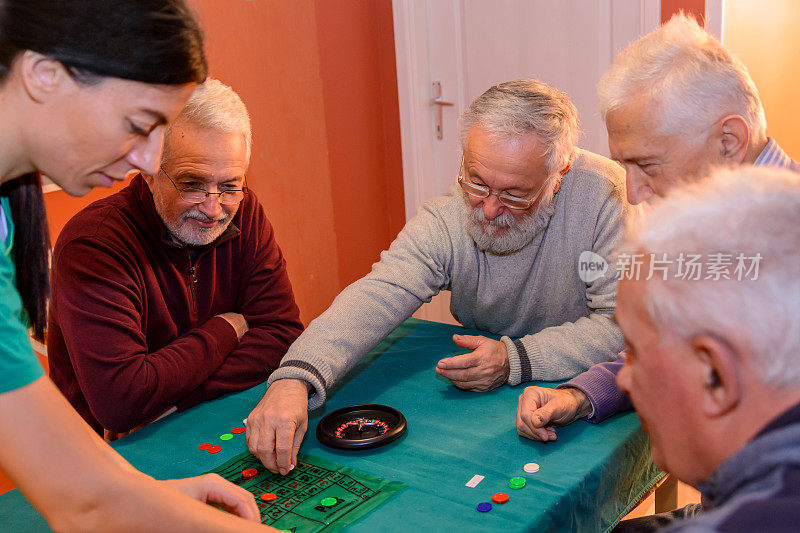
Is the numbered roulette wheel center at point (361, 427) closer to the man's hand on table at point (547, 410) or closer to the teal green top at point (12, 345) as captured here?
the man's hand on table at point (547, 410)

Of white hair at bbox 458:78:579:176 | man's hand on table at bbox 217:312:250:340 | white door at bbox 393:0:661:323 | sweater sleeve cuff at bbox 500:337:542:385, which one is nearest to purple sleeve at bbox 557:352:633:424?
sweater sleeve cuff at bbox 500:337:542:385

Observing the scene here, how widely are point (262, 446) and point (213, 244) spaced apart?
0.86 meters

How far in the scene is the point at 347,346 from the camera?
7.01ft

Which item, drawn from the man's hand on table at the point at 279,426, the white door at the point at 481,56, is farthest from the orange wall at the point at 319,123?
the man's hand on table at the point at 279,426

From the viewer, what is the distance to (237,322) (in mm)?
2316

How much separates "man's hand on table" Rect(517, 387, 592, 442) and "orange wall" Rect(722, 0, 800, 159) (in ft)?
7.88

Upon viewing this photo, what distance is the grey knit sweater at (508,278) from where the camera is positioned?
7.29ft

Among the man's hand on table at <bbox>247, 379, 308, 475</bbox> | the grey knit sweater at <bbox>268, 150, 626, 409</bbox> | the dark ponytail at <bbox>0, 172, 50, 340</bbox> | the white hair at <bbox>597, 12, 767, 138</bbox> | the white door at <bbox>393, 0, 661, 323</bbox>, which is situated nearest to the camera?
the dark ponytail at <bbox>0, 172, 50, 340</bbox>

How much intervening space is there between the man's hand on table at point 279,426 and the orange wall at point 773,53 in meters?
2.76

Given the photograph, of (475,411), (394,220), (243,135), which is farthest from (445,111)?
(475,411)

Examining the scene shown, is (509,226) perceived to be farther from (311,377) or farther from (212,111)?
(212,111)

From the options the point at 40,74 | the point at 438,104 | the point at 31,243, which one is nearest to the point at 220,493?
the point at 31,243

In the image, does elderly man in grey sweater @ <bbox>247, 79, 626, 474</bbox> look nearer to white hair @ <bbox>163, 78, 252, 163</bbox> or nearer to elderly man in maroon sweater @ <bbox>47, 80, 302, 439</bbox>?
elderly man in maroon sweater @ <bbox>47, 80, 302, 439</bbox>

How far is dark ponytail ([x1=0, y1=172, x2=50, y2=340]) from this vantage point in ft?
4.58
